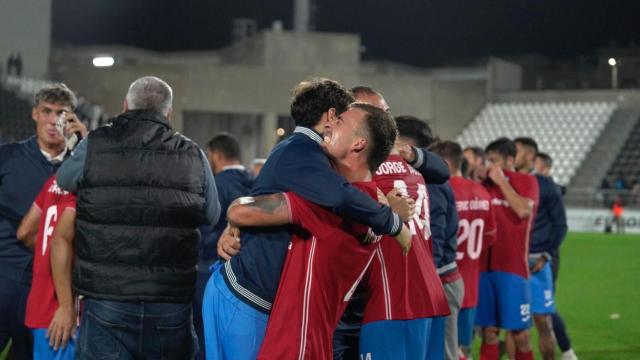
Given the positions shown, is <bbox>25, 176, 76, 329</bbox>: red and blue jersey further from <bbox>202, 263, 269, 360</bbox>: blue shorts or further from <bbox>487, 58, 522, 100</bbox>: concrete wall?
<bbox>487, 58, 522, 100</bbox>: concrete wall

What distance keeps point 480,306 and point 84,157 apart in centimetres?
458

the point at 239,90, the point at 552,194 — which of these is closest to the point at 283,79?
the point at 239,90

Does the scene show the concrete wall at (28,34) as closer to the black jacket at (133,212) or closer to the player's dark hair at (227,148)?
the player's dark hair at (227,148)

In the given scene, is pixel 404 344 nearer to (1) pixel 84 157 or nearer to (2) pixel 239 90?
(1) pixel 84 157

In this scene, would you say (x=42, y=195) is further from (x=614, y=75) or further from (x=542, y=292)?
(x=614, y=75)

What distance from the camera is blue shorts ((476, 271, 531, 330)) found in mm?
7520

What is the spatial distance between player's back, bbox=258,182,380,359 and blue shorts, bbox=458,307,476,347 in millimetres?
3589

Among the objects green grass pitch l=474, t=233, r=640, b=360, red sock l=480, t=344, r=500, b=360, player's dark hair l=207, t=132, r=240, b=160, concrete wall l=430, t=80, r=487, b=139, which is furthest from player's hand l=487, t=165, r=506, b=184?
concrete wall l=430, t=80, r=487, b=139

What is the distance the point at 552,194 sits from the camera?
855 centimetres

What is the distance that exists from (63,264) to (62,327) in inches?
12.6

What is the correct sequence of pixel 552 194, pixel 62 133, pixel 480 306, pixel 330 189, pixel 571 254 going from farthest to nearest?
pixel 571 254 < pixel 552 194 < pixel 480 306 < pixel 62 133 < pixel 330 189

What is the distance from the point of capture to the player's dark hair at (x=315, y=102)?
384cm

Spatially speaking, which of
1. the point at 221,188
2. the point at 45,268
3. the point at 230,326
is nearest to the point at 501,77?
the point at 221,188

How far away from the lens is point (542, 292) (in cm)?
826
